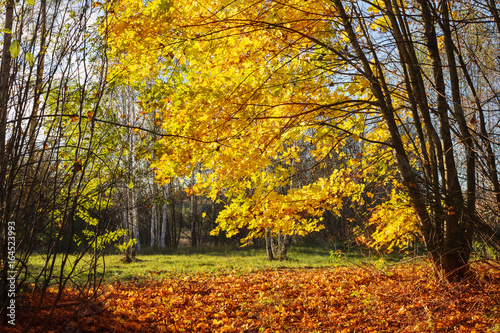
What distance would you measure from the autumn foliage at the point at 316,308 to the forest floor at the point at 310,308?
0.01 metres

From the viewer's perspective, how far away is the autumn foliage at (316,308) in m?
3.76

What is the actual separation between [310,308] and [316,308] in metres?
0.09

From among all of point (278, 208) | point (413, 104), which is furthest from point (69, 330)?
point (413, 104)

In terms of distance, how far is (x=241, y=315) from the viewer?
4.85 metres

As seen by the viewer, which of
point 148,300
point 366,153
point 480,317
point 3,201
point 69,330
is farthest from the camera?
point 366,153

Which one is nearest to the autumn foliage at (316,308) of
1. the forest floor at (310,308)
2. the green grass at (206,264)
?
the forest floor at (310,308)

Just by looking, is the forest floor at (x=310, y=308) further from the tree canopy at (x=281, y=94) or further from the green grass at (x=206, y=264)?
the green grass at (x=206, y=264)

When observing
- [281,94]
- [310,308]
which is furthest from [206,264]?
[281,94]

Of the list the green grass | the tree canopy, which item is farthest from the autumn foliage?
the green grass

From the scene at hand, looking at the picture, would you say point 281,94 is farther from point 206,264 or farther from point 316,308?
point 206,264

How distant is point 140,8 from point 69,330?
350 cm

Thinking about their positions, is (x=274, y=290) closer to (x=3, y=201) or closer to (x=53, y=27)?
(x=3, y=201)

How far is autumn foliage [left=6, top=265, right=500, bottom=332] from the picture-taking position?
12.3 ft

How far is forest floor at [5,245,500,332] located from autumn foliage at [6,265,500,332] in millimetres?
12
